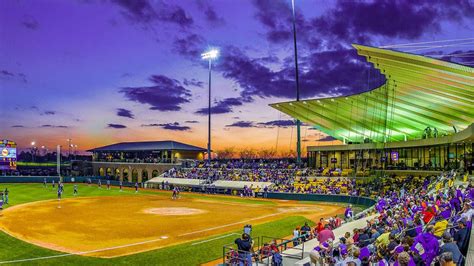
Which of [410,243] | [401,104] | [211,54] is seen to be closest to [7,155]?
[211,54]

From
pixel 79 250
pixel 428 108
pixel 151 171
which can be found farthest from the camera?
pixel 151 171

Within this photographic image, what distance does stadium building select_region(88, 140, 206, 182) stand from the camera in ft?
267

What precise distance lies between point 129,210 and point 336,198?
2198 centimetres

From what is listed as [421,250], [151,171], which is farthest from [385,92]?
[151,171]

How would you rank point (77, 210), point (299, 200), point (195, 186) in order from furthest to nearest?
point (195, 186)
point (299, 200)
point (77, 210)

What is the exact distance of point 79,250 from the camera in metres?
21.7

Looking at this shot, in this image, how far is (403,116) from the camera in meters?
49.4

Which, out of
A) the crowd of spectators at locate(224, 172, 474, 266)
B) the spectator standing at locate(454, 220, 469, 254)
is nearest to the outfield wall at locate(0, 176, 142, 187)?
the crowd of spectators at locate(224, 172, 474, 266)

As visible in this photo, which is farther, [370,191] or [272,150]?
[272,150]

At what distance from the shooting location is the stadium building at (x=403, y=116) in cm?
2889

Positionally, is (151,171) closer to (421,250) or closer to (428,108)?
(428,108)


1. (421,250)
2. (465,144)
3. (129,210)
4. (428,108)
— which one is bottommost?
(129,210)

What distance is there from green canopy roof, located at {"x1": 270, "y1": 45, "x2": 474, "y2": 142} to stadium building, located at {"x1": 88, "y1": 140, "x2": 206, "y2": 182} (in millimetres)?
32249

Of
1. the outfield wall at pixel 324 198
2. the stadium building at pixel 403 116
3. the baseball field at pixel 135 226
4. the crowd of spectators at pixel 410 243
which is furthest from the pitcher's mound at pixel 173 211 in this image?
the crowd of spectators at pixel 410 243
